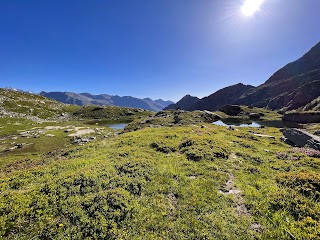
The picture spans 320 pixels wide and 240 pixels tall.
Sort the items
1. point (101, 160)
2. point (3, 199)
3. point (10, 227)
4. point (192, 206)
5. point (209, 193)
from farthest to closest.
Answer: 1. point (101, 160)
2. point (209, 193)
3. point (192, 206)
4. point (3, 199)
5. point (10, 227)

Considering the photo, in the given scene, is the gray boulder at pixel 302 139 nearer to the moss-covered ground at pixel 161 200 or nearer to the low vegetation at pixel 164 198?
the low vegetation at pixel 164 198

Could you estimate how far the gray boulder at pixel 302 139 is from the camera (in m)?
30.3

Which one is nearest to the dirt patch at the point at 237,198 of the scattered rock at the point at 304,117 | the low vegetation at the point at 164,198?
the low vegetation at the point at 164,198

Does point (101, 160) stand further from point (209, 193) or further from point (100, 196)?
point (209, 193)

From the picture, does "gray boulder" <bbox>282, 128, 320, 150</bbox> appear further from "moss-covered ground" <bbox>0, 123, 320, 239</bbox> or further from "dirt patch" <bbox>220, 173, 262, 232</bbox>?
"dirt patch" <bbox>220, 173, 262, 232</bbox>

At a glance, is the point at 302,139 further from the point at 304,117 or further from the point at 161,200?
the point at 304,117

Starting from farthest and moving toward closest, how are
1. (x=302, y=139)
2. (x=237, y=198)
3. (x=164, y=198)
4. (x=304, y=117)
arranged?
(x=304, y=117) < (x=302, y=139) < (x=237, y=198) < (x=164, y=198)

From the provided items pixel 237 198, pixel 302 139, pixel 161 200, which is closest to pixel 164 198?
pixel 161 200

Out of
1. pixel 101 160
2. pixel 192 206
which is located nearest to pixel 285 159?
pixel 192 206

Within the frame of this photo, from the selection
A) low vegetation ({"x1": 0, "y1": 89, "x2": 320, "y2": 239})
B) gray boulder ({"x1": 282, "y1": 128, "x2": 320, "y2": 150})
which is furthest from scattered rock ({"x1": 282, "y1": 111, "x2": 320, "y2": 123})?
low vegetation ({"x1": 0, "y1": 89, "x2": 320, "y2": 239})

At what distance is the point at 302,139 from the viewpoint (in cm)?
3378

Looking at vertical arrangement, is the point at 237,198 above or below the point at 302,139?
below

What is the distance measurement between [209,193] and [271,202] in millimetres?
4644

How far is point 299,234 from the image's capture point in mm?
11367
